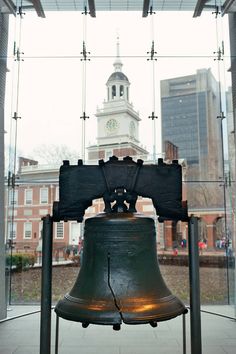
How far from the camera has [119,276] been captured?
1.64 m

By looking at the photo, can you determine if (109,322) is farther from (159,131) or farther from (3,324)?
(159,131)

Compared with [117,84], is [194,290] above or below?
below

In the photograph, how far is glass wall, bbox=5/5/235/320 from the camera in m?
5.70

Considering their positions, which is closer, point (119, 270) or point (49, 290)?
point (119, 270)

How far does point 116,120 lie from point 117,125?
3.1 inches

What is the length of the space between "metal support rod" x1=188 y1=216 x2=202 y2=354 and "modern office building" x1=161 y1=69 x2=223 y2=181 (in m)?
4.04

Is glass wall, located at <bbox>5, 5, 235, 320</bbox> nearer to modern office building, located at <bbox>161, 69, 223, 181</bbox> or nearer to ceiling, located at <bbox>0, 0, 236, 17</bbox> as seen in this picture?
modern office building, located at <bbox>161, 69, 223, 181</bbox>

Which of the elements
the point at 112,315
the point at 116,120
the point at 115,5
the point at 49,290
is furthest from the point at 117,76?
the point at 112,315

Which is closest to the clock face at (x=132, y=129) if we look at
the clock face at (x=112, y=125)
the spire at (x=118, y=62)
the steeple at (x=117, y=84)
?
the clock face at (x=112, y=125)

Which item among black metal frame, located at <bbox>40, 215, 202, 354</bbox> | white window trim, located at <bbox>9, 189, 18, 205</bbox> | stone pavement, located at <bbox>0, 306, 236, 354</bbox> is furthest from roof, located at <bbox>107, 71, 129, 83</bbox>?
black metal frame, located at <bbox>40, 215, 202, 354</bbox>

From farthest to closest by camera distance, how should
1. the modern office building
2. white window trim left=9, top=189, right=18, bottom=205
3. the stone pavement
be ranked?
the modern office building < white window trim left=9, top=189, right=18, bottom=205 < the stone pavement

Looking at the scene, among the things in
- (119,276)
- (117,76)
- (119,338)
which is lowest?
(119,338)

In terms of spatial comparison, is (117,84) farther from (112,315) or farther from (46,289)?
(112,315)

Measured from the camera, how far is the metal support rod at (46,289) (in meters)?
1.78
